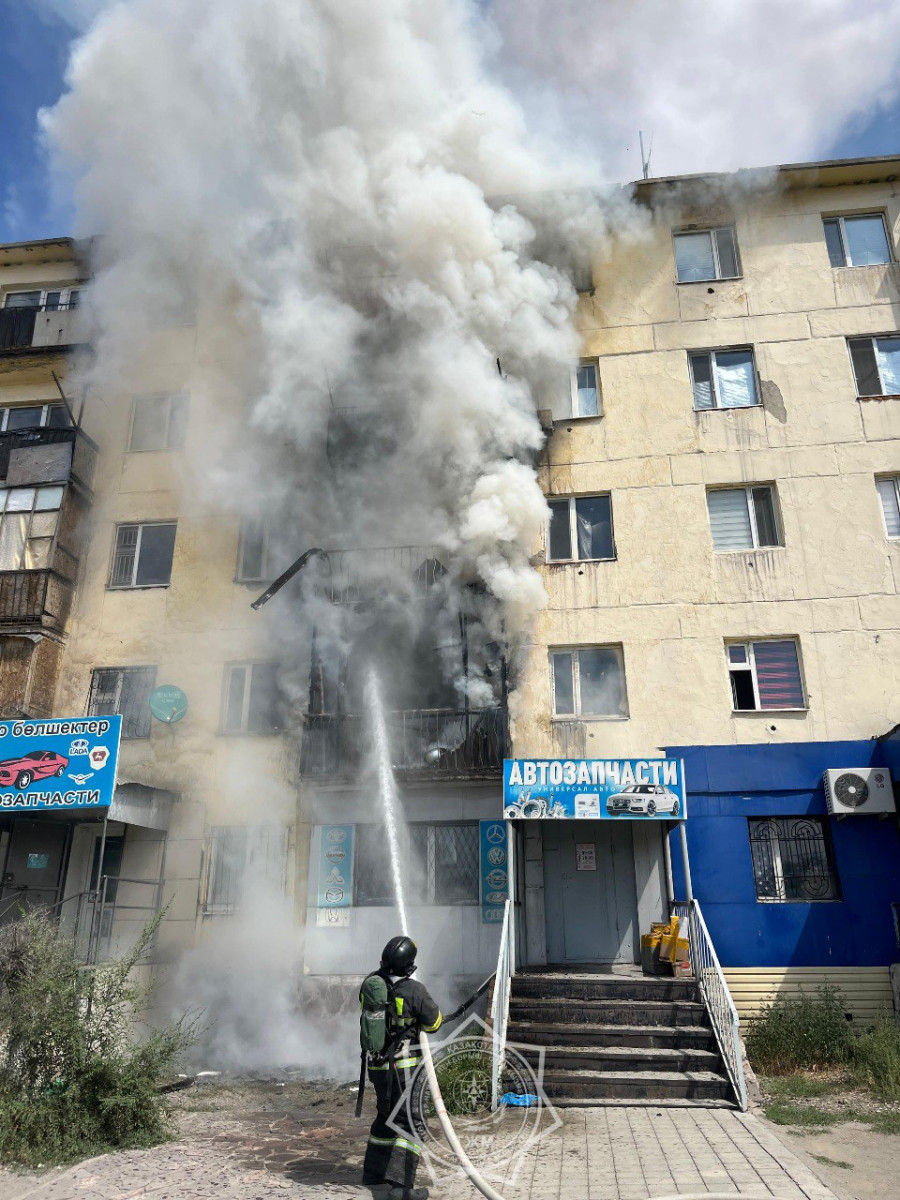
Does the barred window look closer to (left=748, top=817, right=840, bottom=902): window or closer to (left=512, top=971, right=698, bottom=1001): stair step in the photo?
(left=512, top=971, right=698, bottom=1001): stair step

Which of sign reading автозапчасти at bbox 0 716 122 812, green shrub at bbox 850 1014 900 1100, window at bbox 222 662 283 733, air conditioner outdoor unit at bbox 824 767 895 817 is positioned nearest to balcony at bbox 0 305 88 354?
window at bbox 222 662 283 733

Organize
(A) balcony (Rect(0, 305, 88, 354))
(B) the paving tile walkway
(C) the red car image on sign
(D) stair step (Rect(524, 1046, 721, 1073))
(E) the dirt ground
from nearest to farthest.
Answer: (B) the paving tile walkway → (E) the dirt ground → (D) stair step (Rect(524, 1046, 721, 1073)) → (C) the red car image on sign → (A) balcony (Rect(0, 305, 88, 354))

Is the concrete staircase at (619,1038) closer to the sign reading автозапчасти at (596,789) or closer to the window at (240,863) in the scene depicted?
the sign reading автозапчасти at (596,789)

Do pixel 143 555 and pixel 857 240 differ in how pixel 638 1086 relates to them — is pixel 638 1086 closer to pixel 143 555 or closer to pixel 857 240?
pixel 143 555

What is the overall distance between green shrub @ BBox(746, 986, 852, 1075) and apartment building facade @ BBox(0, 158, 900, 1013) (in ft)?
1.74

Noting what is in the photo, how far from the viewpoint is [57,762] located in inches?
455

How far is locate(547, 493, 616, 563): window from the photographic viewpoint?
14.0 m

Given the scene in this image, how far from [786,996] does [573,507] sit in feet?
26.7

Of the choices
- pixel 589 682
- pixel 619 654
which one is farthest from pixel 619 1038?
pixel 619 654

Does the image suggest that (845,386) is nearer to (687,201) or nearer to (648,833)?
(687,201)

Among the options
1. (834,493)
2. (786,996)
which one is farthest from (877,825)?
(834,493)

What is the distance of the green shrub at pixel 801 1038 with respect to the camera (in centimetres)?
1000

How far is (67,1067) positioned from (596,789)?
660cm

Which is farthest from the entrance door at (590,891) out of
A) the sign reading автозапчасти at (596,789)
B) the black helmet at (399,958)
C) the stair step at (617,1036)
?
the black helmet at (399,958)
